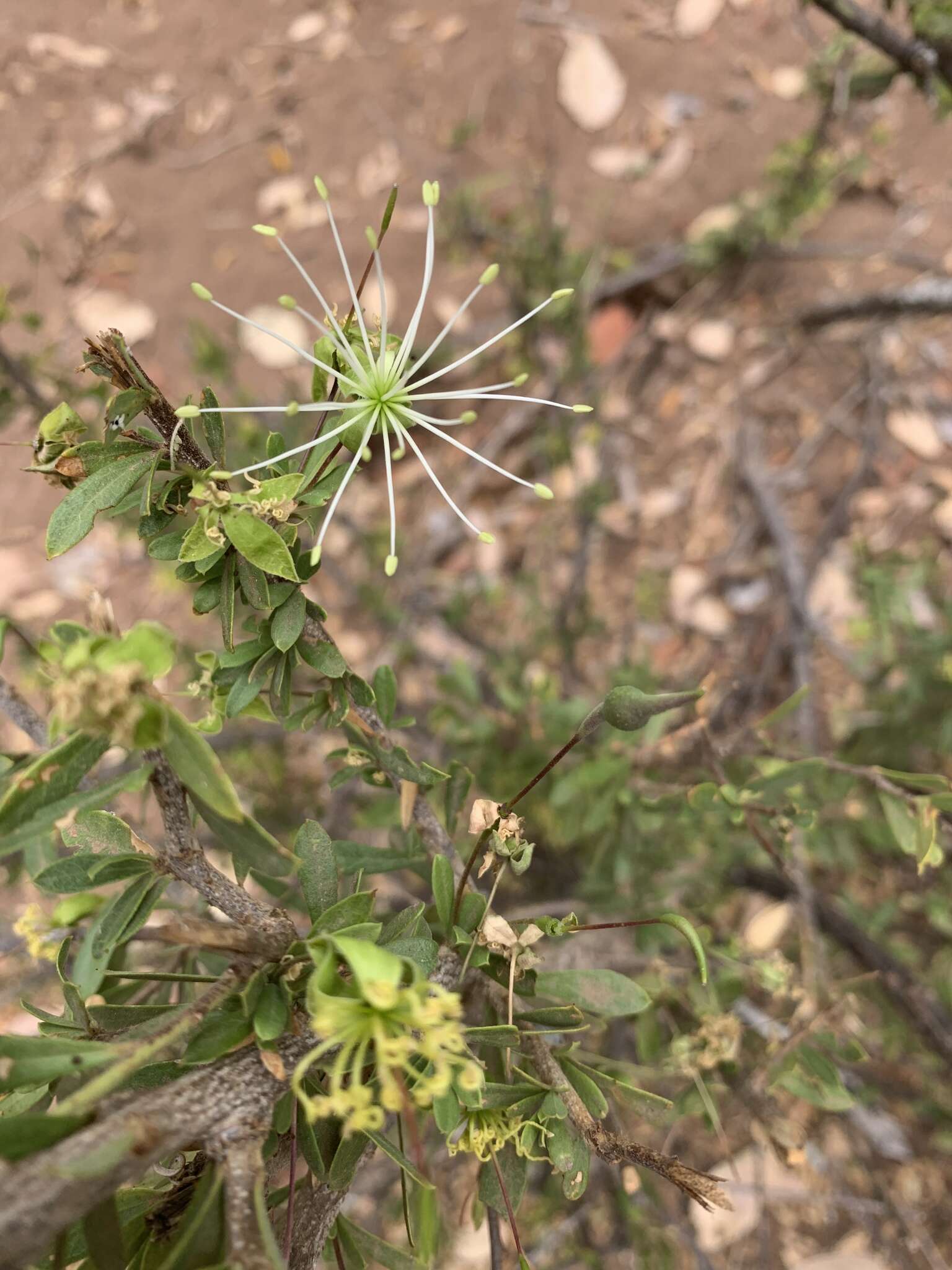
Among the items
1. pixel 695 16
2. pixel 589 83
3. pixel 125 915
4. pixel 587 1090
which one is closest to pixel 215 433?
pixel 125 915

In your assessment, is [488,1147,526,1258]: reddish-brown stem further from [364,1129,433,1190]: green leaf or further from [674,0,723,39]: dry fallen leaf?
[674,0,723,39]: dry fallen leaf

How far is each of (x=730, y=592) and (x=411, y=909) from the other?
242 cm

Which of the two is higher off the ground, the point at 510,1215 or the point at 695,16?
the point at 695,16

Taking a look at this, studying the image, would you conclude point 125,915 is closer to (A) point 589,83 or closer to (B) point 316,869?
(B) point 316,869

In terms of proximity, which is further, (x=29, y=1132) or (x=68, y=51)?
(x=68, y=51)

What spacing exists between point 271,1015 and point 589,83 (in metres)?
4.02

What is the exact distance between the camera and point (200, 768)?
679 millimetres

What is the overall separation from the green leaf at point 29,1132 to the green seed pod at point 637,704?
0.60 m

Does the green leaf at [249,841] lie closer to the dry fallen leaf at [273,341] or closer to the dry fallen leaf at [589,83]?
the dry fallen leaf at [273,341]

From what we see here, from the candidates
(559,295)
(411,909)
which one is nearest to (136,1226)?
(411,909)

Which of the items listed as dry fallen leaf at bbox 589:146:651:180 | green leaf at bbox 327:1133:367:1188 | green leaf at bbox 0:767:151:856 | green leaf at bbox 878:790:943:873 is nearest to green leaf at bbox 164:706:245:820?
green leaf at bbox 0:767:151:856

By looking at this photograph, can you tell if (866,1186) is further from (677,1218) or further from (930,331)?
(930,331)

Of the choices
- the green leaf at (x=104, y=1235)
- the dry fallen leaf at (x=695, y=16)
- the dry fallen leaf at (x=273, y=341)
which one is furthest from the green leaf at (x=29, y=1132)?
the dry fallen leaf at (x=695, y=16)

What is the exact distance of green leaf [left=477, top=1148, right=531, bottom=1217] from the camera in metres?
0.94
